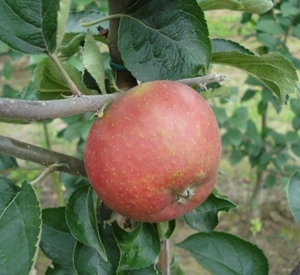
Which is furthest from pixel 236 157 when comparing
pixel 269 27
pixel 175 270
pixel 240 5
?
pixel 240 5

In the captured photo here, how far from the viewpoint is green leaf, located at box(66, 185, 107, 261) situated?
28.6 inches

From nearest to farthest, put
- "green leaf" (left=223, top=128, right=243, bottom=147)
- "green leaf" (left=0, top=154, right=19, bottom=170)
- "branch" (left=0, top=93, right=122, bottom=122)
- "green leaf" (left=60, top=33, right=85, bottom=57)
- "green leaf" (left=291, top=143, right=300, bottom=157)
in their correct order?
"branch" (left=0, top=93, right=122, bottom=122), "green leaf" (left=60, top=33, right=85, bottom=57), "green leaf" (left=0, top=154, right=19, bottom=170), "green leaf" (left=291, top=143, right=300, bottom=157), "green leaf" (left=223, top=128, right=243, bottom=147)

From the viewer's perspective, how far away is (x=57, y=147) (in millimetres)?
3289

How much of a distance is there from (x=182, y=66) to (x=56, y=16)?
184 millimetres

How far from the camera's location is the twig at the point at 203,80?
68cm

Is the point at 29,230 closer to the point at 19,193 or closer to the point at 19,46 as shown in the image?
the point at 19,193

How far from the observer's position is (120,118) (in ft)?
2.09

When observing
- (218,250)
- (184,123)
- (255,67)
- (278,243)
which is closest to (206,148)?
(184,123)

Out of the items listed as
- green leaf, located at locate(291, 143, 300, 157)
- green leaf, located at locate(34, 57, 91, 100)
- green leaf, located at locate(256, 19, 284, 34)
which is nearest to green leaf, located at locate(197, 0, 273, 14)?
green leaf, located at locate(34, 57, 91, 100)

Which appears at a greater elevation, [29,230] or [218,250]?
[29,230]

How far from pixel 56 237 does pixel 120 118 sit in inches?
12.4

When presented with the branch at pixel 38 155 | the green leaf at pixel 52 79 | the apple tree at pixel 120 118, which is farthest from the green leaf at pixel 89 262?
the green leaf at pixel 52 79

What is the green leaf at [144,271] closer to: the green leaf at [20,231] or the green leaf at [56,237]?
the green leaf at [56,237]

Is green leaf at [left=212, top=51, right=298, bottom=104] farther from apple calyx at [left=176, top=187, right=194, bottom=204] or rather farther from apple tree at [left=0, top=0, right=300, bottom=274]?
apple calyx at [left=176, top=187, right=194, bottom=204]
